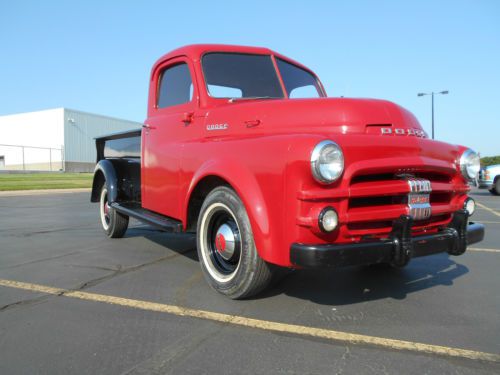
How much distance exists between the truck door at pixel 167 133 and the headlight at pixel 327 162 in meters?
1.59

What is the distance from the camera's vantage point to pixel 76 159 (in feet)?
129

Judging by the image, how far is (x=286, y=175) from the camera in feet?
7.95

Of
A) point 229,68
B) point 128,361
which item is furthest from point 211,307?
point 229,68

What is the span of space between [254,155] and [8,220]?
21.7 feet

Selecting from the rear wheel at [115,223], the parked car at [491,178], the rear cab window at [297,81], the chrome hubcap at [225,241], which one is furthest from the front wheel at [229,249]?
the parked car at [491,178]

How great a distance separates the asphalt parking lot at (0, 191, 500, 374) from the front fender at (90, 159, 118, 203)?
1122 mm

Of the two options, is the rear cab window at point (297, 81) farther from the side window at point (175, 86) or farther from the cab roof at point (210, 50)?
the side window at point (175, 86)

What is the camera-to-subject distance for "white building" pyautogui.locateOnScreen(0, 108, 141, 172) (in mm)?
37531

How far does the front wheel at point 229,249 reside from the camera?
2.72 metres

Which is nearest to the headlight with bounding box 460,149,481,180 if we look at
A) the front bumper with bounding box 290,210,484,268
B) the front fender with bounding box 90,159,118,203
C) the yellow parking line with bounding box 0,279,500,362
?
the front bumper with bounding box 290,210,484,268

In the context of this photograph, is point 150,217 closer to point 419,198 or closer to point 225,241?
point 225,241

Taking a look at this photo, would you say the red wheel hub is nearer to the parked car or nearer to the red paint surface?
the red paint surface

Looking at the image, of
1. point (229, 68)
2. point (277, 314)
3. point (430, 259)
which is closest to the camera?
point (277, 314)

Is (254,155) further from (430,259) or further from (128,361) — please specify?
(430,259)
